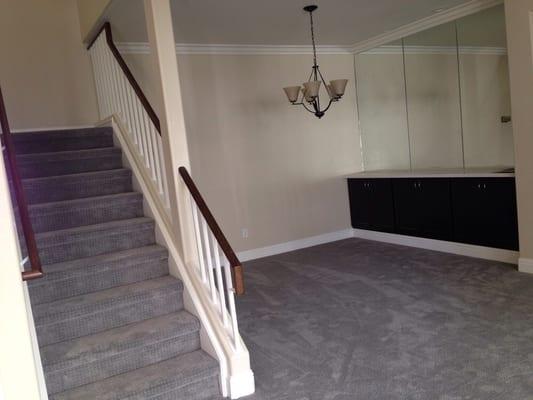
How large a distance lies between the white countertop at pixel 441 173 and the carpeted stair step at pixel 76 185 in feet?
10.8

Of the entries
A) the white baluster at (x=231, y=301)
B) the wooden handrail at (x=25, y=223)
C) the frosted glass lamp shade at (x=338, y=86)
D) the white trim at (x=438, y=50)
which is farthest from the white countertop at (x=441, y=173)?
the wooden handrail at (x=25, y=223)

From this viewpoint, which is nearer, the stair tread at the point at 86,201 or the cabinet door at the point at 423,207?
the stair tread at the point at 86,201

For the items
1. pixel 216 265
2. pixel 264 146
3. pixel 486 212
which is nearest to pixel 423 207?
pixel 486 212

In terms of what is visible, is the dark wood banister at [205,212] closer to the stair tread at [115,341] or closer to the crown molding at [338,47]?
the stair tread at [115,341]

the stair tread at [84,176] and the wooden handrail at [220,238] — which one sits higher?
the stair tread at [84,176]

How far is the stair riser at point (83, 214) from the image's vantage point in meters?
3.26

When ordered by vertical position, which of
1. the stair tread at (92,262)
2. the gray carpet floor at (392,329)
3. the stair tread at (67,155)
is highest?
the stair tread at (67,155)

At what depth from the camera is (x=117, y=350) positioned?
8.27ft

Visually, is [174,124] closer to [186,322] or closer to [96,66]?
[186,322]

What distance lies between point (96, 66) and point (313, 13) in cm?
235

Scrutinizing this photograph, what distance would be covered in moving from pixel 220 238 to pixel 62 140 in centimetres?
234

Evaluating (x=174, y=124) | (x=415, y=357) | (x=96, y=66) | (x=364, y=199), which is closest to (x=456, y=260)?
(x=364, y=199)

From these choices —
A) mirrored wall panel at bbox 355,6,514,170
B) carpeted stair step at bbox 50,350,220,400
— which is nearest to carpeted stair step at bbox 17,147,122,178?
carpeted stair step at bbox 50,350,220,400

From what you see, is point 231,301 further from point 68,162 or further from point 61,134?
point 61,134
